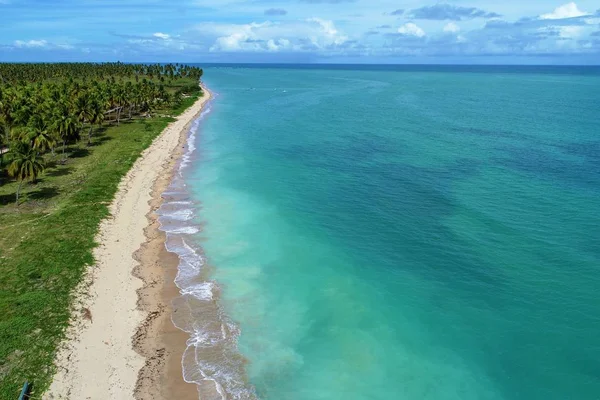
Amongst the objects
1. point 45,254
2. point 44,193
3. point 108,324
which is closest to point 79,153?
point 44,193

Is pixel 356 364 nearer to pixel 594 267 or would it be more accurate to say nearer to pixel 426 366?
pixel 426 366

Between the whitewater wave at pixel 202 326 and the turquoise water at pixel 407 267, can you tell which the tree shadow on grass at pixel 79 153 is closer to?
the turquoise water at pixel 407 267

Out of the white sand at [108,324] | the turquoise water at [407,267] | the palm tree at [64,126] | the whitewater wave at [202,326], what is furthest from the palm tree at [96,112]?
the whitewater wave at [202,326]

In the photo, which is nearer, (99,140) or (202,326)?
(202,326)

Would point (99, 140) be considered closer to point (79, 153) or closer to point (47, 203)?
point (79, 153)

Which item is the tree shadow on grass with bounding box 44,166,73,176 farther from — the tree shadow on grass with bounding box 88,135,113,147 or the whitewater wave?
the whitewater wave

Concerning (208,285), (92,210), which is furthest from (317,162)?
(208,285)
